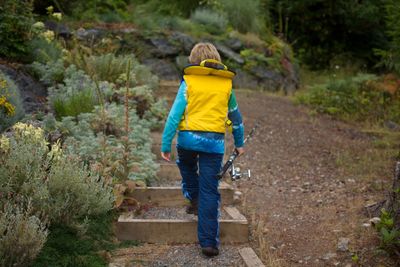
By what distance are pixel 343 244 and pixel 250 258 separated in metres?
0.82

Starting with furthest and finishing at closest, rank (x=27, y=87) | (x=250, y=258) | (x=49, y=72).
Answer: (x=49, y=72) < (x=27, y=87) < (x=250, y=258)

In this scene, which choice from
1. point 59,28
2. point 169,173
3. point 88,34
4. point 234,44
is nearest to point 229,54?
point 234,44

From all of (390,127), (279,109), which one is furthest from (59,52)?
(390,127)

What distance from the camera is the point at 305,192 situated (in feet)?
20.0

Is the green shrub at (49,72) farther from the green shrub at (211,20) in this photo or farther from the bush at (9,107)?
the green shrub at (211,20)

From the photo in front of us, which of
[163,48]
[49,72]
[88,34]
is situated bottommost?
[163,48]

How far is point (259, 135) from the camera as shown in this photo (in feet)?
28.0

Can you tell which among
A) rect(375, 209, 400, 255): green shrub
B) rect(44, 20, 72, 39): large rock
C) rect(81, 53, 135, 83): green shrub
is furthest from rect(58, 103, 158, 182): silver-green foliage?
rect(44, 20, 72, 39): large rock

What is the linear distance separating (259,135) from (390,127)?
2828 millimetres

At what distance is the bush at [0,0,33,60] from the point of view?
8359mm

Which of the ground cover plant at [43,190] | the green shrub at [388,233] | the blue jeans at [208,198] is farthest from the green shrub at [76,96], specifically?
the green shrub at [388,233]

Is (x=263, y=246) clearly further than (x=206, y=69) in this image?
Yes

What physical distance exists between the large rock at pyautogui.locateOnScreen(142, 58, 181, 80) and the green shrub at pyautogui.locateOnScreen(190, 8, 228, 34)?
190cm

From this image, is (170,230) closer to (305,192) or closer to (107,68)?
(305,192)
